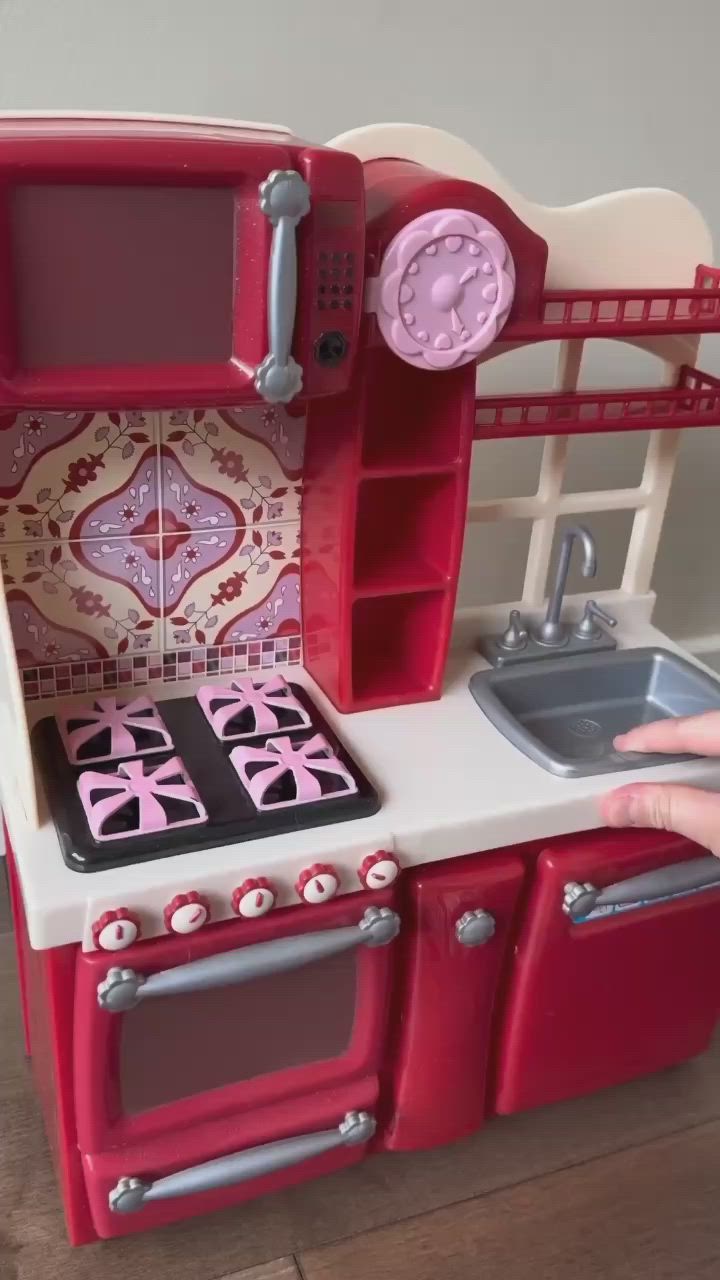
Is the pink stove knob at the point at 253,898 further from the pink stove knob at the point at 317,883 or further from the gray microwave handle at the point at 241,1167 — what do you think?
the gray microwave handle at the point at 241,1167

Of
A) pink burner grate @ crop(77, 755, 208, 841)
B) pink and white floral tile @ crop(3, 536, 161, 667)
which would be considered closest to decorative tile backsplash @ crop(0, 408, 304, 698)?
pink and white floral tile @ crop(3, 536, 161, 667)

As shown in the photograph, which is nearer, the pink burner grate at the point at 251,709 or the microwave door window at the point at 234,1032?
the microwave door window at the point at 234,1032

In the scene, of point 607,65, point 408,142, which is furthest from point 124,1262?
point 607,65

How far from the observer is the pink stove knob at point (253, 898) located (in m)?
0.90

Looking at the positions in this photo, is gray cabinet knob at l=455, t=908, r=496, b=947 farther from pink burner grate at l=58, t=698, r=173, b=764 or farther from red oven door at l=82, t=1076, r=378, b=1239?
pink burner grate at l=58, t=698, r=173, b=764

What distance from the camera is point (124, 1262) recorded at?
112 centimetres

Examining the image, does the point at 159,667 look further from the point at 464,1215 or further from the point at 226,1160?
the point at 464,1215

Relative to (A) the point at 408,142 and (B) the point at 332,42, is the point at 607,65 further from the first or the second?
(A) the point at 408,142

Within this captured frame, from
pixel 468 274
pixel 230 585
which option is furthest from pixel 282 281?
pixel 230 585

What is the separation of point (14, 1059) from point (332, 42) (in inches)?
50.6

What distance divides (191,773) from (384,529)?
35 centimetres

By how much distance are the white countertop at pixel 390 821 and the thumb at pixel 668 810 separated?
28mm

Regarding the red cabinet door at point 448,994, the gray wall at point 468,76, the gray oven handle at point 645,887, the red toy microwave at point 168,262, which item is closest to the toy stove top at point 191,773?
the red cabinet door at point 448,994

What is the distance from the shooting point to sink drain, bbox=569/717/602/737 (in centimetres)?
126
